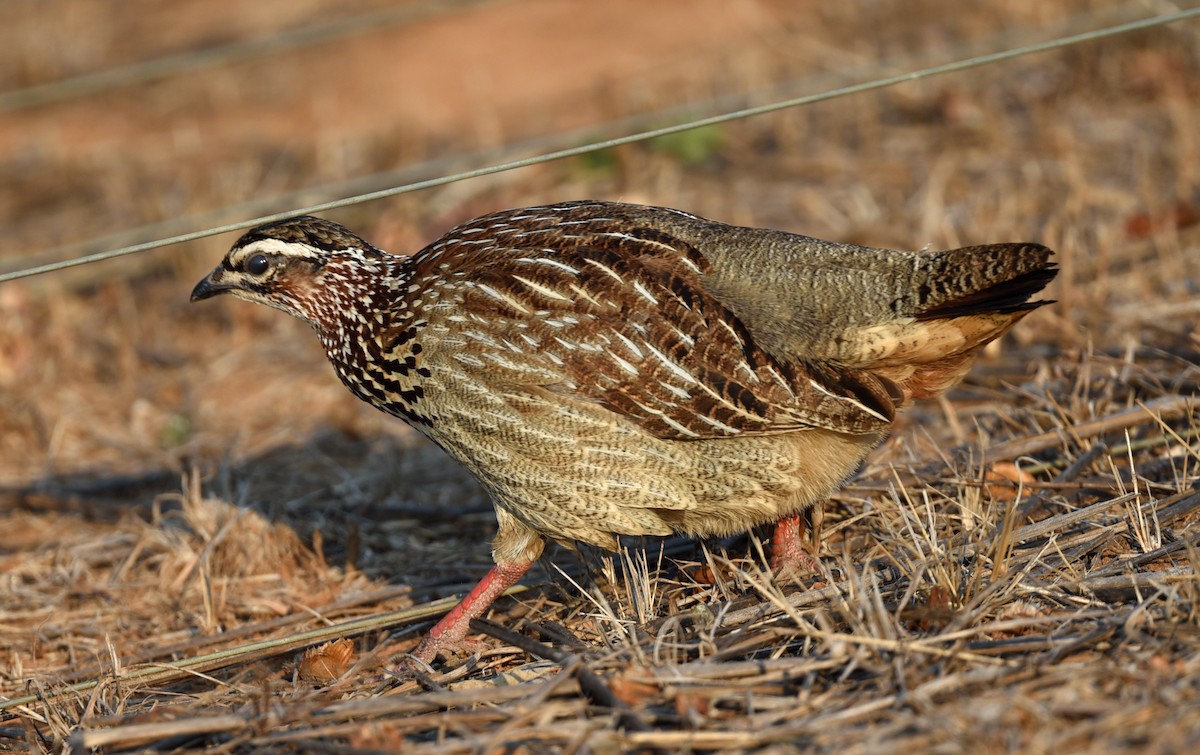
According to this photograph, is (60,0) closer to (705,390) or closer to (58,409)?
(58,409)

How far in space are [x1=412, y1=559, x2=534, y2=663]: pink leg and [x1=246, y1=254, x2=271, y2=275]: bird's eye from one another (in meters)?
1.48

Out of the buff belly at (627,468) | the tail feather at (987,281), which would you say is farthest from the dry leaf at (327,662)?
the tail feather at (987,281)

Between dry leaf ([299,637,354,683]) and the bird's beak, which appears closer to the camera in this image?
dry leaf ([299,637,354,683])

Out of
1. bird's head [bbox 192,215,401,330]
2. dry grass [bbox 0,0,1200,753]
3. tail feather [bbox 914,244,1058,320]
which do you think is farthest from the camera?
bird's head [bbox 192,215,401,330]

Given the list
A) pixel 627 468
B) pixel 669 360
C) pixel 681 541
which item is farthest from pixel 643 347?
pixel 681 541

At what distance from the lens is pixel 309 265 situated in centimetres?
496

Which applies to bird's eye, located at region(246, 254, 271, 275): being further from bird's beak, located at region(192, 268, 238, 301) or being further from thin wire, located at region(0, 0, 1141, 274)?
thin wire, located at region(0, 0, 1141, 274)

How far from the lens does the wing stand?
4348 millimetres

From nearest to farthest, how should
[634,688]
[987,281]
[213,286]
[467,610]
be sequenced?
[634,688] → [987,281] → [467,610] → [213,286]

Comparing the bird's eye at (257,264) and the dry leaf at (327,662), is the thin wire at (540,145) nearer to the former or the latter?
the bird's eye at (257,264)

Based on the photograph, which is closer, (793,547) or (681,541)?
(793,547)

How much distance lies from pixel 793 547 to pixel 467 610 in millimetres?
1240

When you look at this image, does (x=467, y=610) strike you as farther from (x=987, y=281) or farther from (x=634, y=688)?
(x=987, y=281)

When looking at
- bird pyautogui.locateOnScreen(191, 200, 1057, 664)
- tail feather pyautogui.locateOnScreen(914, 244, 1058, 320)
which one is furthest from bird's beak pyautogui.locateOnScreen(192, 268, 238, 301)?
tail feather pyautogui.locateOnScreen(914, 244, 1058, 320)
